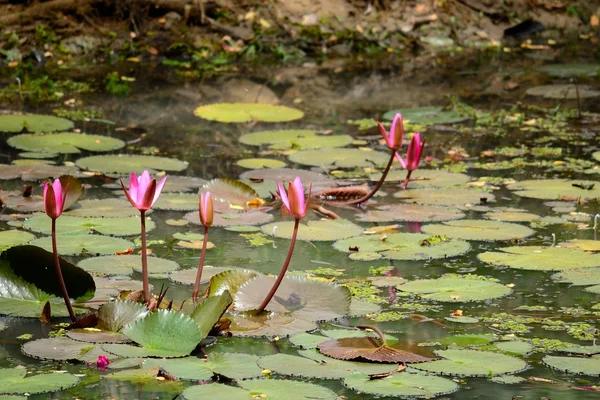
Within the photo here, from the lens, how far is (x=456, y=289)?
3434 mm

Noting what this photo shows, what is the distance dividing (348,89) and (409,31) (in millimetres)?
2493

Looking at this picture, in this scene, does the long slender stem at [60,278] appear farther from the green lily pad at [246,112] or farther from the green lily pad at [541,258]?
the green lily pad at [246,112]

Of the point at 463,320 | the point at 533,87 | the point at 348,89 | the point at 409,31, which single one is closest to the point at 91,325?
the point at 463,320

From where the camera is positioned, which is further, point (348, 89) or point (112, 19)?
point (112, 19)

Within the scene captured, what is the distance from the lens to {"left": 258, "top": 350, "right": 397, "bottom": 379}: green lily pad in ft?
8.82

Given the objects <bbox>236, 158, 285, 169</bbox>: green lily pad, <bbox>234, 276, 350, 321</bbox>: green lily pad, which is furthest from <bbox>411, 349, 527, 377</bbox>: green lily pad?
<bbox>236, 158, 285, 169</bbox>: green lily pad

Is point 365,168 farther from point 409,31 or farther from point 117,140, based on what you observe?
point 409,31

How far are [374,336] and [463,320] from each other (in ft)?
1.06

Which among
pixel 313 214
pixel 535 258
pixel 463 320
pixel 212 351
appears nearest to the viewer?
pixel 212 351

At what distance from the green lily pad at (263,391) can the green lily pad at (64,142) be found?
294 cm

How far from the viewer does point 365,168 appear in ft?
17.5

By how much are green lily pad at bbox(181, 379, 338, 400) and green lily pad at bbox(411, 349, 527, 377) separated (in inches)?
12.7

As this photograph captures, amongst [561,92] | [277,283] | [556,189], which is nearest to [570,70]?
[561,92]

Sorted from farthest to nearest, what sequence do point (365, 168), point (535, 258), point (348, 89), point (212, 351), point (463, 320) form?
point (348, 89)
point (365, 168)
point (535, 258)
point (463, 320)
point (212, 351)
